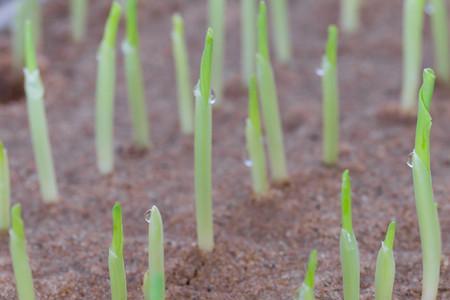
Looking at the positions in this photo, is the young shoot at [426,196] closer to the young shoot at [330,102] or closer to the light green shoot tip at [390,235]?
the light green shoot tip at [390,235]

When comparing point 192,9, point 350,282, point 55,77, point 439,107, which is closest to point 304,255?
point 350,282

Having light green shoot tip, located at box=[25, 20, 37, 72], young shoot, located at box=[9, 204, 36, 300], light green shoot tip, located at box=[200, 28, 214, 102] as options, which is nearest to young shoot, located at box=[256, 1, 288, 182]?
light green shoot tip, located at box=[200, 28, 214, 102]

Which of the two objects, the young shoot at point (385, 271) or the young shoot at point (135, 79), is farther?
the young shoot at point (135, 79)

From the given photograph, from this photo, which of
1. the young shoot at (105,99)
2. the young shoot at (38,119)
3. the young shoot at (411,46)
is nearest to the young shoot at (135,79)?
the young shoot at (105,99)

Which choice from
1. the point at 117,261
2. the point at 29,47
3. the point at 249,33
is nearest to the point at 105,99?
the point at 29,47

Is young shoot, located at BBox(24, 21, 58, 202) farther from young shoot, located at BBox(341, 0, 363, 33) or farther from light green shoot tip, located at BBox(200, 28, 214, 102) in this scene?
young shoot, located at BBox(341, 0, 363, 33)

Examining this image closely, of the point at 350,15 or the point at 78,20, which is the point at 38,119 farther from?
the point at 350,15
